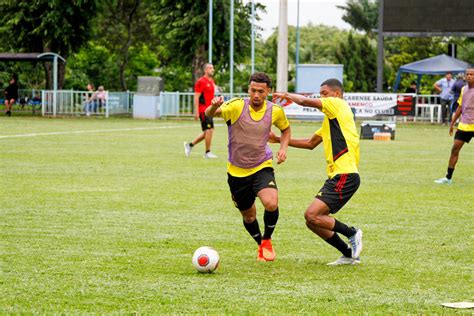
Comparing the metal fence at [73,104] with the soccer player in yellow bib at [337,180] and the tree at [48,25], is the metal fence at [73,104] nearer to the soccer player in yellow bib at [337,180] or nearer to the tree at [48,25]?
the tree at [48,25]

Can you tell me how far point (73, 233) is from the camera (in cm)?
973

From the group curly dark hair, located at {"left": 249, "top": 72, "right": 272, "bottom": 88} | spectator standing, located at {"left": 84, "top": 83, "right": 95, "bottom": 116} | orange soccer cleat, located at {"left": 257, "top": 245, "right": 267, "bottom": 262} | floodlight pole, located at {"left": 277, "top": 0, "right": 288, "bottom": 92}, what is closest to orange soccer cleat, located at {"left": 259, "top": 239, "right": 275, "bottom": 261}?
orange soccer cleat, located at {"left": 257, "top": 245, "right": 267, "bottom": 262}

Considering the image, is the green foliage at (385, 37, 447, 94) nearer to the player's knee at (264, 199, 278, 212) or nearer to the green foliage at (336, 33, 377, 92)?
the green foliage at (336, 33, 377, 92)

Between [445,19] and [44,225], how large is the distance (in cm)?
3275

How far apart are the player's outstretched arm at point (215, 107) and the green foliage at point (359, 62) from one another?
58.6 metres

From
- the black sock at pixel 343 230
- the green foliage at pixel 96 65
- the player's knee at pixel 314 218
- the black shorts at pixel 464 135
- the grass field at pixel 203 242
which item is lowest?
the grass field at pixel 203 242

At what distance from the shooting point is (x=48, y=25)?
46.6m

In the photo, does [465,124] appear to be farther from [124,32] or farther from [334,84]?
[124,32]

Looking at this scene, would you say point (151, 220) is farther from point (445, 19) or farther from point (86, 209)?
point (445, 19)

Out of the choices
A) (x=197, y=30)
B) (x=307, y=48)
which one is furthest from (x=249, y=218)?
(x=307, y=48)

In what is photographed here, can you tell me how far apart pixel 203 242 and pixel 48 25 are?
38736mm

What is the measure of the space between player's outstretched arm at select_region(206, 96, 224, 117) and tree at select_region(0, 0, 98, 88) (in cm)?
3829

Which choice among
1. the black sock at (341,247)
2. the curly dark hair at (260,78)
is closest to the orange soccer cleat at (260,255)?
the black sock at (341,247)

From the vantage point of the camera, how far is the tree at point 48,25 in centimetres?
4641
